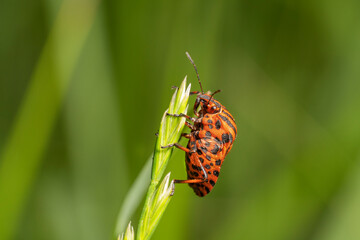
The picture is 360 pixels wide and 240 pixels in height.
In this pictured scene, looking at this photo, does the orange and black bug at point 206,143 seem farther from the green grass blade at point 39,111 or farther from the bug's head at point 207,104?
the green grass blade at point 39,111

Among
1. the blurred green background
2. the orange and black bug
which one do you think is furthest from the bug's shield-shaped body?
the blurred green background

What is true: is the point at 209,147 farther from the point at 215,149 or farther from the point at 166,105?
the point at 166,105

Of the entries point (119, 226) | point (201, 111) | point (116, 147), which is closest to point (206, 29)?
point (201, 111)

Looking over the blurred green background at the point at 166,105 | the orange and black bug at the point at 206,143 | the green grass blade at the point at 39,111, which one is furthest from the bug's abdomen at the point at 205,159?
the green grass blade at the point at 39,111

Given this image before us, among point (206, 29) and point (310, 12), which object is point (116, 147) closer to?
point (206, 29)

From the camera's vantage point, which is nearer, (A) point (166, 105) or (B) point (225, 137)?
(B) point (225, 137)

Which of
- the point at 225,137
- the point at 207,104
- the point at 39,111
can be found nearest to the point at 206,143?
the point at 225,137

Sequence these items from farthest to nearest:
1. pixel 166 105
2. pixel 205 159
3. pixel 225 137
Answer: pixel 166 105 < pixel 225 137 < pixel 205 159
